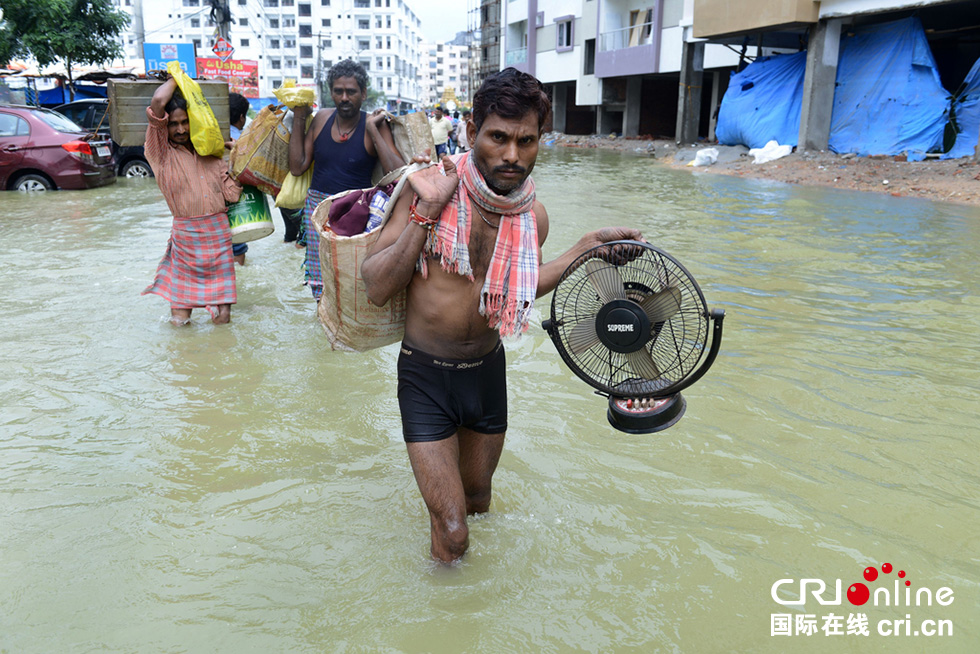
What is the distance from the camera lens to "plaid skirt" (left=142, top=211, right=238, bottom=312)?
5.45 m

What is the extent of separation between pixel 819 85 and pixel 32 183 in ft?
52.9

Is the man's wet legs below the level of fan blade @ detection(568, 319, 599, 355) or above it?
below

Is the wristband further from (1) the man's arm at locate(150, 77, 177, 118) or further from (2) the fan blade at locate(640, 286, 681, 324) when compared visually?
(1) the man's arm at locate(150, 77, 177, 118)

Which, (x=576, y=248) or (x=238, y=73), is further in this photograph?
(x=238, y=73)

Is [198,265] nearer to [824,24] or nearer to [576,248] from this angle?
[576,248]

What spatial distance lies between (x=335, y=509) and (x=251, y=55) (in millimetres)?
86269

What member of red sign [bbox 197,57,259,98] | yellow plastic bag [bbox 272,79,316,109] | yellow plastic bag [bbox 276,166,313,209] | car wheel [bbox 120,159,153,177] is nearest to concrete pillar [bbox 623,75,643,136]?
red sign [bbox 197,57,259,98]

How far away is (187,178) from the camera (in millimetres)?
5246

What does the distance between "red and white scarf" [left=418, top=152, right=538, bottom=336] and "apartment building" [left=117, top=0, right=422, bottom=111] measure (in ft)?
254

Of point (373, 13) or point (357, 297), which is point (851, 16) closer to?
point (357, 297)

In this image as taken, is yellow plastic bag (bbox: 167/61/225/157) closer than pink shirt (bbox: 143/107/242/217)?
Yes

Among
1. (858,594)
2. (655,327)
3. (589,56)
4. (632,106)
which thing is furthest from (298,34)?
(858,594)

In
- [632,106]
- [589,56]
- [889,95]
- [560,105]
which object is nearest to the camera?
[889,95]

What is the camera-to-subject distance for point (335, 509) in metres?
3.31
